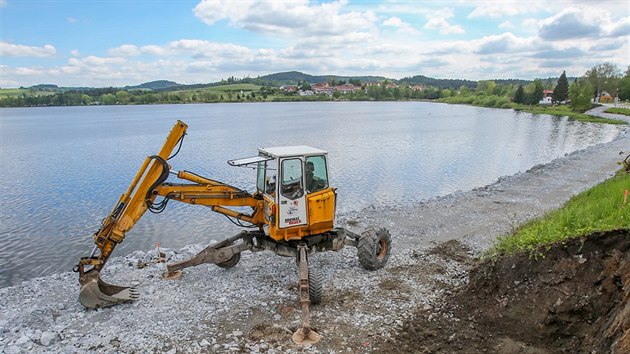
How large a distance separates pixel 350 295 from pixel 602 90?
121707 mm

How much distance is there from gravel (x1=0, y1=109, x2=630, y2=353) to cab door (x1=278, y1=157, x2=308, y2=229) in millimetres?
1566

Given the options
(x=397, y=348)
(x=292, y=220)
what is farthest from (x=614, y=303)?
(x=292, y=220)

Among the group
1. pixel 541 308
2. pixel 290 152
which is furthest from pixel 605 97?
pixel 290 152

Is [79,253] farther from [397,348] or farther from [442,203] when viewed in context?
[442,203]

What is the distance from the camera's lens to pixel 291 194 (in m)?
9.22

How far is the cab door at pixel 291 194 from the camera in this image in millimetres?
9094

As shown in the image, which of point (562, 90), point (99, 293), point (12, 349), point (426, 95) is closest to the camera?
point (12, 349)

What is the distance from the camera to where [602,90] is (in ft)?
351

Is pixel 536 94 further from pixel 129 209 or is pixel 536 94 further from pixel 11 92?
pixel 11 92

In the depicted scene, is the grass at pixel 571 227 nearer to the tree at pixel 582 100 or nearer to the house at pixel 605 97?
the tree at pixel 582 100

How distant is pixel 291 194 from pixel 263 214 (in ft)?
3.38

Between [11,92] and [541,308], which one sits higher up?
[11,92]

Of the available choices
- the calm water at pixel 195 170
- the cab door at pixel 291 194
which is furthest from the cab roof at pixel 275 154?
the calm water at pixel 195 170

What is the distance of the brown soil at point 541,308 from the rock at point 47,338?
567 centimetres
